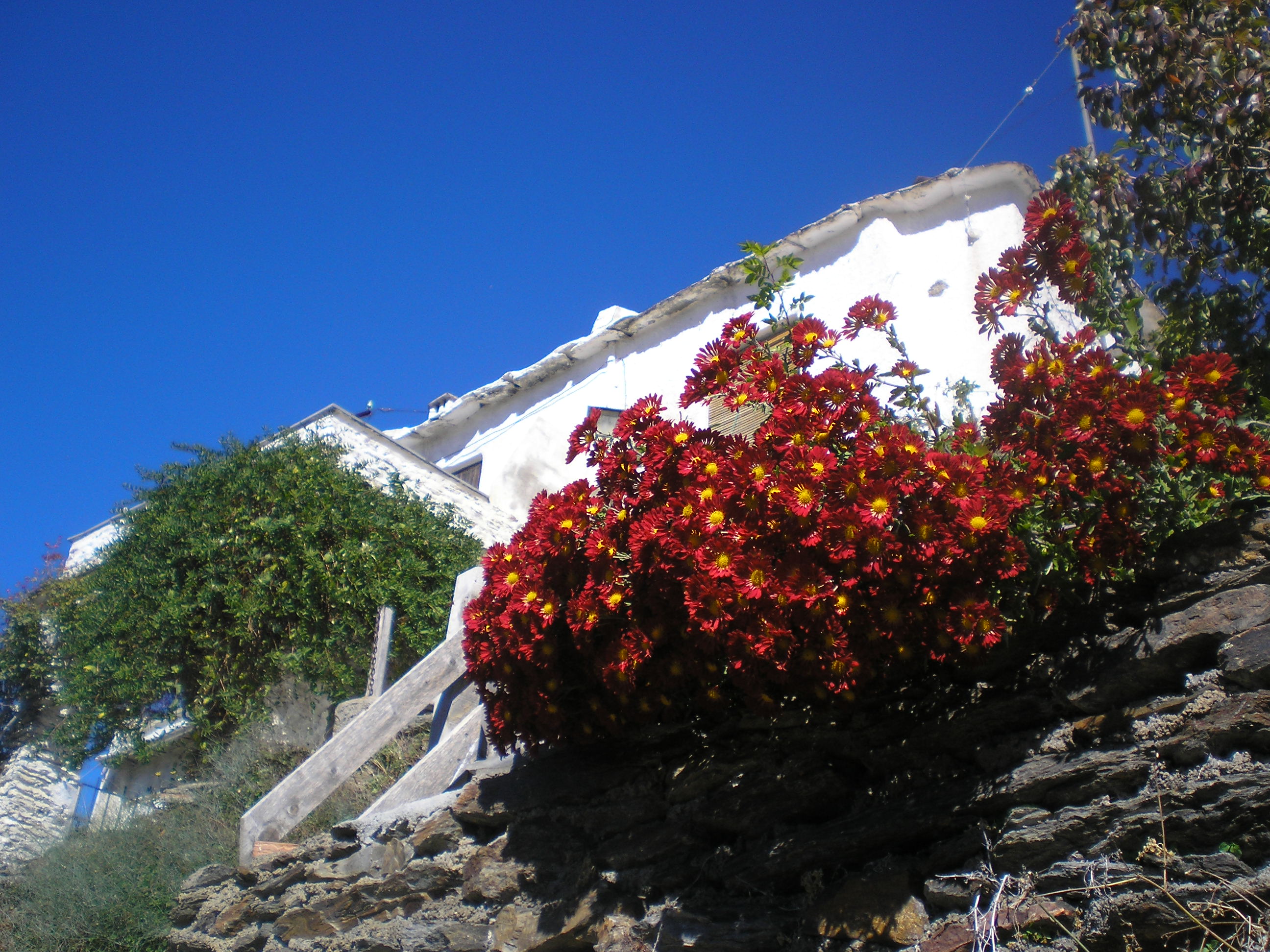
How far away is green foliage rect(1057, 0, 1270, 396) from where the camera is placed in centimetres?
371

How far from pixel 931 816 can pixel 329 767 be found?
3423 millimetres

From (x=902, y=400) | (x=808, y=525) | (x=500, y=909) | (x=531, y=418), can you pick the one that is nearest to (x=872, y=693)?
(x=808, y=525)

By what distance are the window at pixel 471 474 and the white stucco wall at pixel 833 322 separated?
0.13 metres

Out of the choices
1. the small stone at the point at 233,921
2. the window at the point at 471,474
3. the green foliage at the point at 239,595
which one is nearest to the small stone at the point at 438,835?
the small stone at the point at 233,921

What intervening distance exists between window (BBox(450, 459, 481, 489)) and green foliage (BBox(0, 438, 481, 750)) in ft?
15.4

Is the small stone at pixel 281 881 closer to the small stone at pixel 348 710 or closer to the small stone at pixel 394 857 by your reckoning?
the small stone at pixel 394 857

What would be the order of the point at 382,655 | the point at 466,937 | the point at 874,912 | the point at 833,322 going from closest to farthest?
the point at 874,912
the point at 466,937
the point at 382,655
the point at 833,322

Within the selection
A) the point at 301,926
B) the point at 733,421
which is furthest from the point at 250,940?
the point at 733,421

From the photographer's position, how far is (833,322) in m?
10.1

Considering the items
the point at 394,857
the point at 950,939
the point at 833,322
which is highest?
the point at 833,322

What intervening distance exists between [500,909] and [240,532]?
5530 millimetres

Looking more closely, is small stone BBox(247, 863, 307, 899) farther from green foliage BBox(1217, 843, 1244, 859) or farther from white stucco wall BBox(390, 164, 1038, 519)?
white stucco wall BBox(390, 164, 1038, 519)

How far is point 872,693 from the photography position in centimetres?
338

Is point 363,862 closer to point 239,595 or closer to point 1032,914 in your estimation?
point 1032,914
